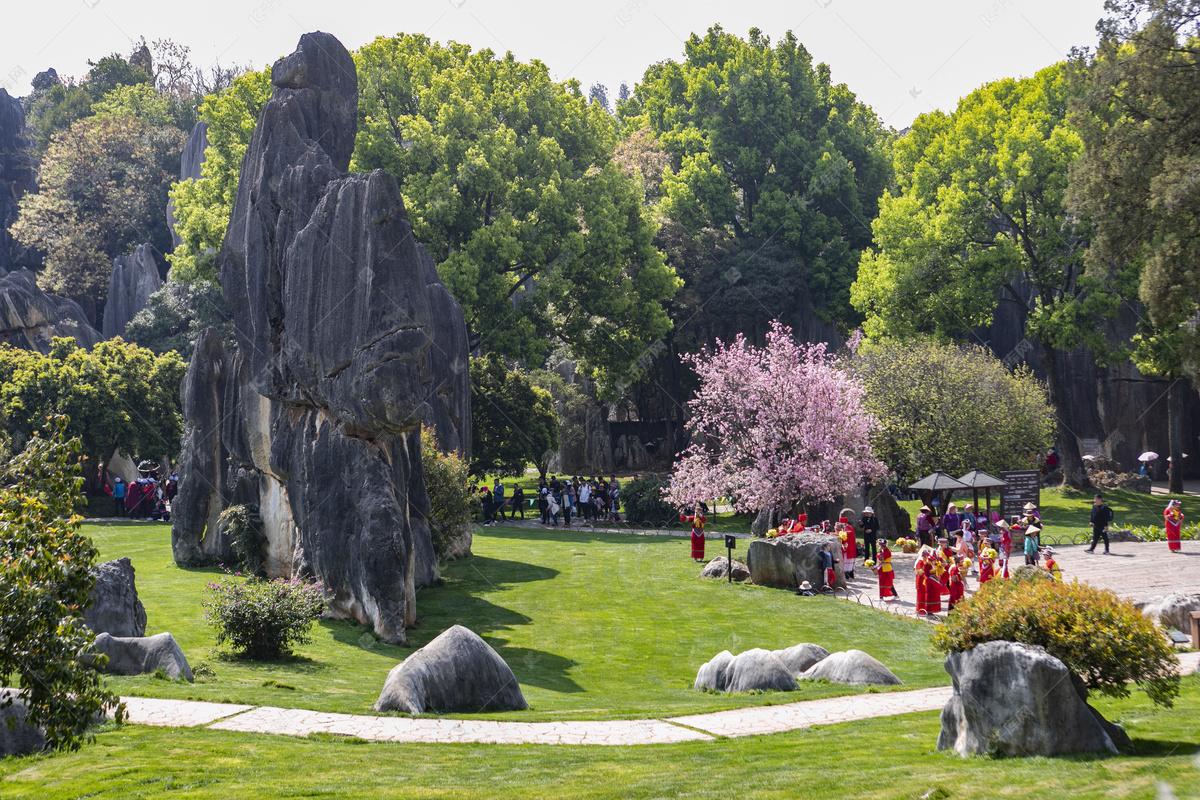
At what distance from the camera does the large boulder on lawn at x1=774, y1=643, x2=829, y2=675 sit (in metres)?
15.8

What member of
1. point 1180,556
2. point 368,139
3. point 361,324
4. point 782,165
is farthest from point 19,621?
point 782,165

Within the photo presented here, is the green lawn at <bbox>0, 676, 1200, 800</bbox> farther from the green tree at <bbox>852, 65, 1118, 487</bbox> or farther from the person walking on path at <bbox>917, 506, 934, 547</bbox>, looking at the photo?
the green tree at <bbox>852, 65, 1118, 487</bbox>

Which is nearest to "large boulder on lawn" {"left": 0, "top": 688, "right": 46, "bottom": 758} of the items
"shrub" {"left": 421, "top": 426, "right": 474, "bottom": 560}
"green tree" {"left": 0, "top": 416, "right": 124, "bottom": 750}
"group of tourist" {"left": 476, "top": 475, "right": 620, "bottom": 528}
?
"green tree" {"left": 0, "top": 416, "right": 124, "bottom": 750}

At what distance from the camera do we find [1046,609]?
9.05 meters

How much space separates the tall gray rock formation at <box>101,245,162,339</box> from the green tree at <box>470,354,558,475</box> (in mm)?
28175

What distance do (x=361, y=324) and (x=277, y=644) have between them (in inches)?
276

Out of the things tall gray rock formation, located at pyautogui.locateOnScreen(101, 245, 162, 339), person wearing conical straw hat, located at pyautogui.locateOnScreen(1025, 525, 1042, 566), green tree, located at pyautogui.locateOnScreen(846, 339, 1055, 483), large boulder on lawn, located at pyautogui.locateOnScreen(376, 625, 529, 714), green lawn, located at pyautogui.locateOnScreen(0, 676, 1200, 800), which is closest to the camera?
green lawn, located at pyautogui.locateOnScreen(0, 676, 1200, 800)

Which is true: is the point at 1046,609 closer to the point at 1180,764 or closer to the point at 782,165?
the point at 1180,764

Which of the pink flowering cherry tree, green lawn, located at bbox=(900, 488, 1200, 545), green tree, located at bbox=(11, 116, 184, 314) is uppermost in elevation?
green tree, located at bbox=(11, 116, 184, 314)

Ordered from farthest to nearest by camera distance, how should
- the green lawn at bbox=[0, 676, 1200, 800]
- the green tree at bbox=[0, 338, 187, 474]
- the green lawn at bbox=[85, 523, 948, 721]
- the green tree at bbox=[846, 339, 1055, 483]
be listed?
the green tree at bbox=[0, 338, 187, 474]
the green tree at bbox=[846, 339, 1055, 483]
the green lawn at bbox=[85, 523, 948, 721]
the green lawn at bbox=[0, 676, 1200, 800]

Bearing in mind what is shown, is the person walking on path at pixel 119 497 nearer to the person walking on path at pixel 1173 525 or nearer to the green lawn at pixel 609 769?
the green lawn at pixel 609 769

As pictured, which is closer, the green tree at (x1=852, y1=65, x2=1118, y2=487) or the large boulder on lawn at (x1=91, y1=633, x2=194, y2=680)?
the large boulder on lawn at (x1=91, y1=633, x2=194, y2=680)

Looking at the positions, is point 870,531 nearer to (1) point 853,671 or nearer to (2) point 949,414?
(2) point 949,414

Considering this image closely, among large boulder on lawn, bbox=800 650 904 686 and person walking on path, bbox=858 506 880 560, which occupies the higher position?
person walking on path, bbox=858 506 880 560
